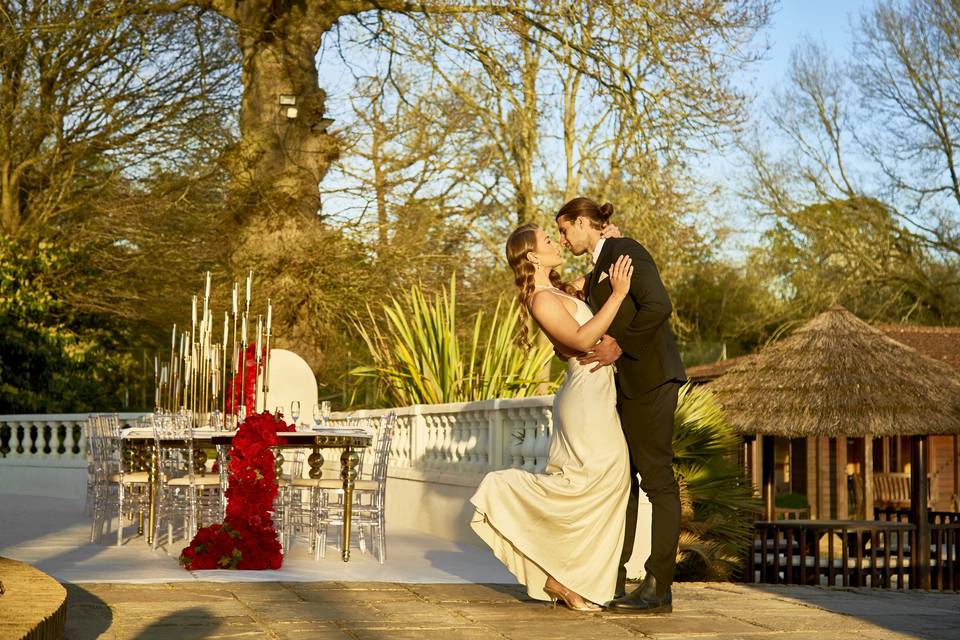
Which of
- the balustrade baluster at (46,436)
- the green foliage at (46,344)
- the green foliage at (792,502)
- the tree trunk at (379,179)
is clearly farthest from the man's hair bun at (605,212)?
the green foliage at (792,502)

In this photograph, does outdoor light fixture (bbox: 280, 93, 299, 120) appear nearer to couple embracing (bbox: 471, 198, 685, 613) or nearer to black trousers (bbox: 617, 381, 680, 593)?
Answer: couple embracing (bbox: 471, 198, 685, 613)

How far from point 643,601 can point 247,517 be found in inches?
113

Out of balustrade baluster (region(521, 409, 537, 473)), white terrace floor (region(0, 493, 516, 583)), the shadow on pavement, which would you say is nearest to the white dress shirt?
white terrace floor (region(0, 493, 516, 583))

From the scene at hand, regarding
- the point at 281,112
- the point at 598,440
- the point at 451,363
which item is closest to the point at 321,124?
the point at 281,112

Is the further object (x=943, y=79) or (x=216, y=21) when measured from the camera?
(x=943, y=79)

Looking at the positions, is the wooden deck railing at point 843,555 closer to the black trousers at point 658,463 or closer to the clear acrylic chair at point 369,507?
the clear acrylic chair at point 369,507

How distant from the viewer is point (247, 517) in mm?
7594

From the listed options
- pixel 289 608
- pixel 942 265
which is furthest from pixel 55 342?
pixel 942 265

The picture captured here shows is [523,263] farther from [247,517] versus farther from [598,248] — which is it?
[247,517]

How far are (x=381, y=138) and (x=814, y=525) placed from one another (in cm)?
1092

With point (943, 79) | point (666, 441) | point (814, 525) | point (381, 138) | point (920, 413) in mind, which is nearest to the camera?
point (666, 441)

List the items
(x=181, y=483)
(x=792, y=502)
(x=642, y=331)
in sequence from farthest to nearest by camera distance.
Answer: (x=792, y=502)
(x=181, y=483)
(x=642, y=331)

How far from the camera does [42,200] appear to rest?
19.4 m

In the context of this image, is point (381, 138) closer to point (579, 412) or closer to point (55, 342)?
point (55, 342)
